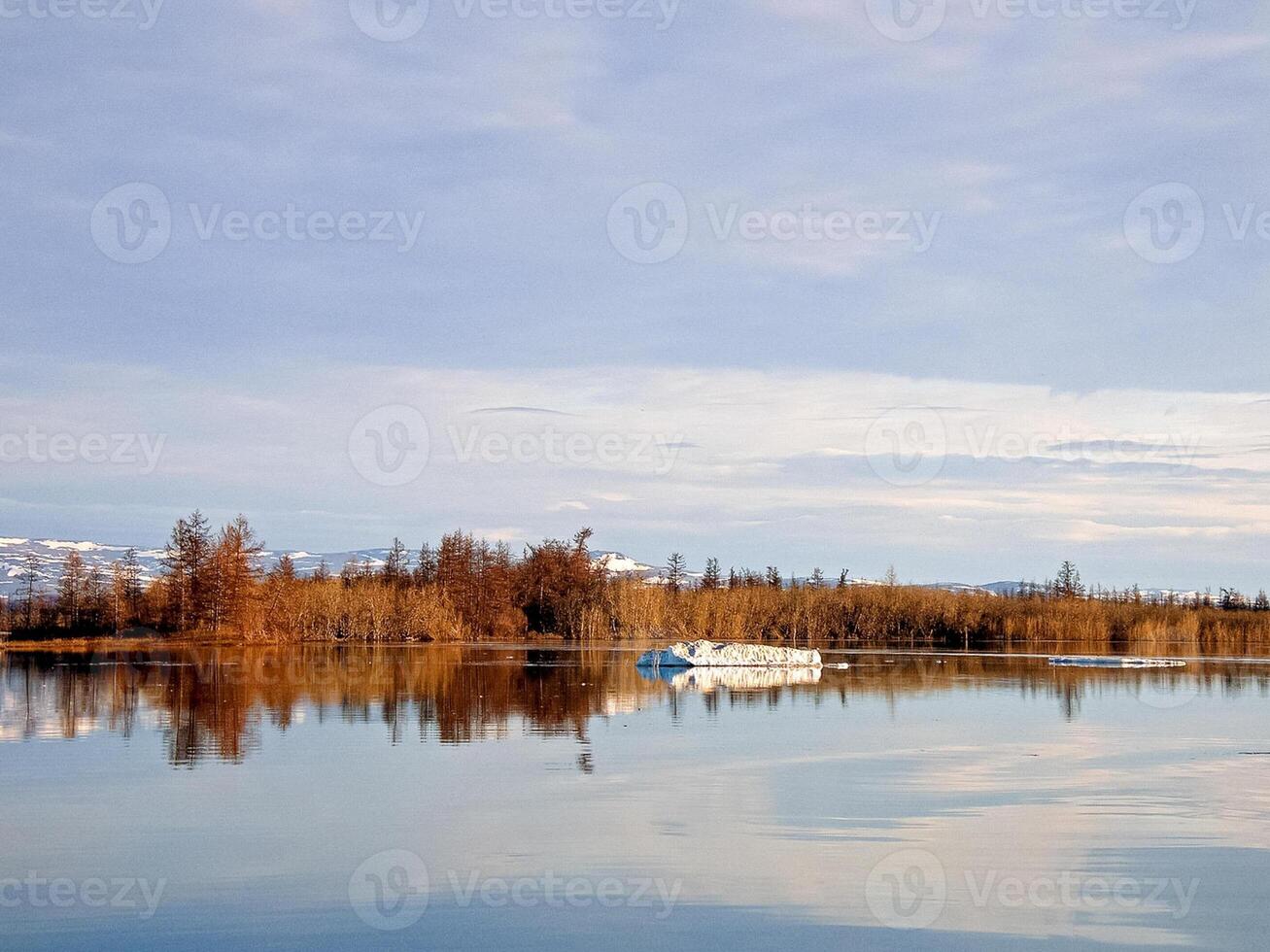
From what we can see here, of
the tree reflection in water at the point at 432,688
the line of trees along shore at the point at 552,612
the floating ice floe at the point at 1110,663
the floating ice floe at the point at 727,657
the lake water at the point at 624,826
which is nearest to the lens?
the lake water at the point at 624,826

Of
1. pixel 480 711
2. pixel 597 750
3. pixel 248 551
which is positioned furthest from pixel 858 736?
pixel 248 551

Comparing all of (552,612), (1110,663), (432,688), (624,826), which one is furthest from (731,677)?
(552,612)

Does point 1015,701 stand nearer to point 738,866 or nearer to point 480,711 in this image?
point 480,711

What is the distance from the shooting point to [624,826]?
15.0m

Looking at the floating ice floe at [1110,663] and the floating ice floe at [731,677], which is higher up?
the floating ice floe at [731,677]

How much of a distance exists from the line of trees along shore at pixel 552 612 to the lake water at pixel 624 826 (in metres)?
43.6

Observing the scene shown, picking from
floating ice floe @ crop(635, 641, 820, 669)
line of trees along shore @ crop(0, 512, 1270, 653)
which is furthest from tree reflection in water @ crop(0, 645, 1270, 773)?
line of trees along shore @ crop(0, 512, 1270, 653)

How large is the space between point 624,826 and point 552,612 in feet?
257

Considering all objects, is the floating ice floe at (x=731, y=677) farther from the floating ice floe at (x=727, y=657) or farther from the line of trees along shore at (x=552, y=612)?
the line of trees along shore at (x=552, y=612)

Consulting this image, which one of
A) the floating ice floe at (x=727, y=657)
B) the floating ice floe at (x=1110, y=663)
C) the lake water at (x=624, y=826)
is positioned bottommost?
the floating ice floe at (x=1110, y=663)

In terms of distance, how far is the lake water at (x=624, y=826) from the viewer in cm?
1091


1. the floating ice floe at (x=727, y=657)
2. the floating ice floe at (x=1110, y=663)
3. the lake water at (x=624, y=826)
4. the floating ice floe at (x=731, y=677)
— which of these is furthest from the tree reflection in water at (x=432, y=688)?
the floating ice floe at (x=727, y=657)

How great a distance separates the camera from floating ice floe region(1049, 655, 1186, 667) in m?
50.3

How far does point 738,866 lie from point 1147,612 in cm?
6844
